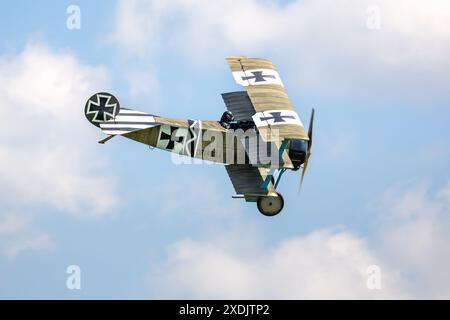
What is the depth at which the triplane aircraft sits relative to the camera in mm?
39469

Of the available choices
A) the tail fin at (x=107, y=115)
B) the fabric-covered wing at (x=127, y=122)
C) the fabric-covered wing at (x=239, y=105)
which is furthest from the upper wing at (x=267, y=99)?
the tail fin at (x=107, y=115)

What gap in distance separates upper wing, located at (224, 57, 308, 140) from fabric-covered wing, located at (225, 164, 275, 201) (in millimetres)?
1964

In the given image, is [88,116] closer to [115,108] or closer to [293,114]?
[115,108]

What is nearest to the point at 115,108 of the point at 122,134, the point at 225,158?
the point at 122,134

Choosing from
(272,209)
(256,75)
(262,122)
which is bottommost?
(272,209)

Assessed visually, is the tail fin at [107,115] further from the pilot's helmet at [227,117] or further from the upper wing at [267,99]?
the upper wing at [267,99]

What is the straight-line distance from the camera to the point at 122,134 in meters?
40.6

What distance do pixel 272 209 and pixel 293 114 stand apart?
3.48 m

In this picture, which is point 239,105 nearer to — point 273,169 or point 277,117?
point 277,117

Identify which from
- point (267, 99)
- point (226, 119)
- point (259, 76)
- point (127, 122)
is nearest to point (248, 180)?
point (226, 119)

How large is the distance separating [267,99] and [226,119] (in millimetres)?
1605

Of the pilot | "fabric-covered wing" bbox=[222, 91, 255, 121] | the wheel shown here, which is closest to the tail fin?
the pilot

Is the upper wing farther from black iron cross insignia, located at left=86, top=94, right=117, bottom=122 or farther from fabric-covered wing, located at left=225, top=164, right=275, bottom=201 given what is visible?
black iron cross insignia, located at left=86, top=94, right=117, bottom=122

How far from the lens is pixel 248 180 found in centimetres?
4016
